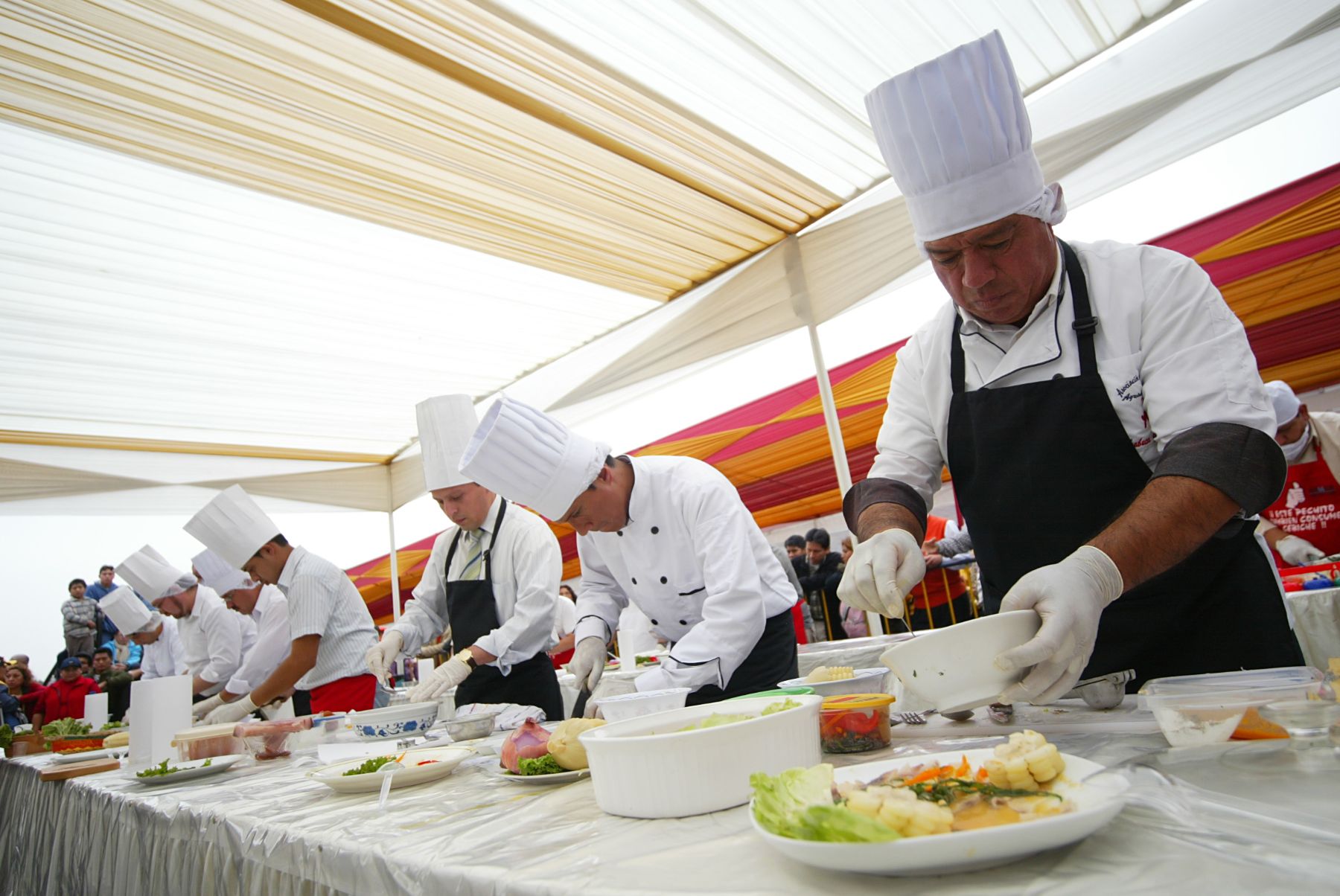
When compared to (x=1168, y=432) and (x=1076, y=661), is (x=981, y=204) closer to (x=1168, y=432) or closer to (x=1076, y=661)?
(x=1168, y=432)

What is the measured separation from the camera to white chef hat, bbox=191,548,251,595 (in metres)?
5.08

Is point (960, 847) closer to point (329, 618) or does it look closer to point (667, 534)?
point (667, 534)

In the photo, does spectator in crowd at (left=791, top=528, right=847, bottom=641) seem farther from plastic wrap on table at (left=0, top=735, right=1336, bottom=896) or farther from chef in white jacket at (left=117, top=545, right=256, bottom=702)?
plastic wrap on table at (left=0, top=735, right=1336, bottom=896)

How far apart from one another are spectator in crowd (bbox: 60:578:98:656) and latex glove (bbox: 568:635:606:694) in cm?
769

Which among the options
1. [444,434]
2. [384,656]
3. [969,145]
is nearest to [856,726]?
[969,145]

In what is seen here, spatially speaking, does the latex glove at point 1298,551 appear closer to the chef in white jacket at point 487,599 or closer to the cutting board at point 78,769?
the chef in white jacket at point 487,599

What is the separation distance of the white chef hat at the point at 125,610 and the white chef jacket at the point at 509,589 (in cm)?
417

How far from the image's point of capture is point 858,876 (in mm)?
632

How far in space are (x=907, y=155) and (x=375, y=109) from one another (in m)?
2.58

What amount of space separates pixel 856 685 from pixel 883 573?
8.2 inches

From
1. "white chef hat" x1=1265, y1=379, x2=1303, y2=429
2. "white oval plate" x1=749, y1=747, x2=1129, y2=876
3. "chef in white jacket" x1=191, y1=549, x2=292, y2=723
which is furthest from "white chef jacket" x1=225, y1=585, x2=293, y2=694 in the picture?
"white chef hat" x1=1265, y1=379, x2=1303, y2=429

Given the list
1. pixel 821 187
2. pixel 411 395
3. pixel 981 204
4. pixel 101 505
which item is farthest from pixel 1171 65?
pixel 101 505

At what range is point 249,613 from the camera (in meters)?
5.16

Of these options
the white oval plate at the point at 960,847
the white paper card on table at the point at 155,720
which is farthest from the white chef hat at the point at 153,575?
the white oval plate at the point at 960,847
